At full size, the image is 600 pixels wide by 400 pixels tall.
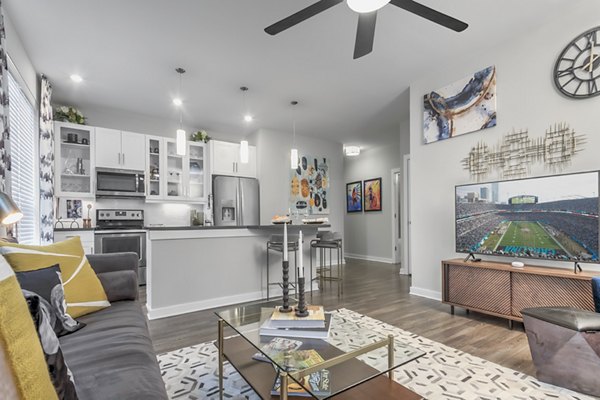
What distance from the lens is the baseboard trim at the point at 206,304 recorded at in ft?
10.5

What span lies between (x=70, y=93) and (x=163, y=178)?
1705 mm

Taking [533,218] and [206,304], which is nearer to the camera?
[533,218]

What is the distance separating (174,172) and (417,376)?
4.77 metres

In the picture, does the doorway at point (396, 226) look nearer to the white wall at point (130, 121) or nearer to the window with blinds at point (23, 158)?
the white wall at point (130, 121)

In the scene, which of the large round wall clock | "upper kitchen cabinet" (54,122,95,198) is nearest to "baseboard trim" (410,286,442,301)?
the large round wall clock

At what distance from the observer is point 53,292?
1.58 metres

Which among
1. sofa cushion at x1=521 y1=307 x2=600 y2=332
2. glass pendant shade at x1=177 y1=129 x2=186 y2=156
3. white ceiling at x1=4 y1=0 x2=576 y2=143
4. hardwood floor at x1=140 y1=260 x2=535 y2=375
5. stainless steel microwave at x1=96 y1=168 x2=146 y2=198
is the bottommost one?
hardwood floor at x1=140 y1=260 x2=535 y2=375

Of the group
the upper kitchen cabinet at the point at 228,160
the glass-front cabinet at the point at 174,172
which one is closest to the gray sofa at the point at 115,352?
the glass-front cabinet at the point at 174,172

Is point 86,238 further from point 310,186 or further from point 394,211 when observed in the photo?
point 394,211

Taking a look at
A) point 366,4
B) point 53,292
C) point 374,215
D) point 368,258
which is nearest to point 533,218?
point 366,4

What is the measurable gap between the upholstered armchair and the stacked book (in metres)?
1.42

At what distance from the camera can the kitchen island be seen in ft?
10.6

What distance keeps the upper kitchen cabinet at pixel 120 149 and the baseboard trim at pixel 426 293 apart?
4529 millimetres

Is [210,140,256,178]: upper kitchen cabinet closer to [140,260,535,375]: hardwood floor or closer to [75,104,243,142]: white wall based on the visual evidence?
[75,104,243,142]: white wall
